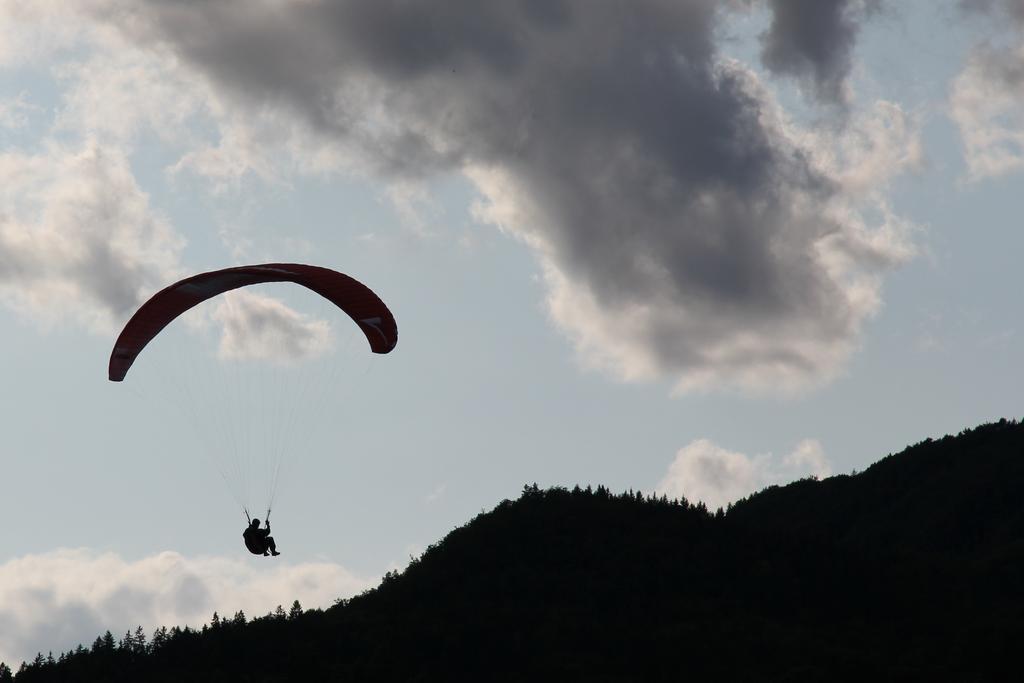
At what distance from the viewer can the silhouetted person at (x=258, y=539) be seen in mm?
42062

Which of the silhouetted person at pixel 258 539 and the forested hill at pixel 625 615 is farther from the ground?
the forested hill at pixel 625 615

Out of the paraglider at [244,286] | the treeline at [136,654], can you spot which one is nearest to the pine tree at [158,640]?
the treeline at [136,654]

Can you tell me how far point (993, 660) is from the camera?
112438 millimetres

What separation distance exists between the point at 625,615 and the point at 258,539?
292ft

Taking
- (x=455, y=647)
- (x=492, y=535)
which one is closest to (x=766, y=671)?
(x=455, y=647)

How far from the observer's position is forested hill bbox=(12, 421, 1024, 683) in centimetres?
11294

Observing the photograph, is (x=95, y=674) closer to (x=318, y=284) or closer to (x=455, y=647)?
(x=455, y=647)

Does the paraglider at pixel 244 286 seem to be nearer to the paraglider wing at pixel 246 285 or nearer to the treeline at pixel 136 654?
the paraglider wing at pixel 246 285

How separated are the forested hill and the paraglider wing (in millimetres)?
68730

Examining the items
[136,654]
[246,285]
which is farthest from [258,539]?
[136,654]

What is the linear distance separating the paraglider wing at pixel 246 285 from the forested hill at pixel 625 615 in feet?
225

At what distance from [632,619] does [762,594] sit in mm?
13708

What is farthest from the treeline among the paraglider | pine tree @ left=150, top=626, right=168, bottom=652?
the paraglider

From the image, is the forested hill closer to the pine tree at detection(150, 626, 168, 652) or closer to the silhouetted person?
the pine tree at detection(150, 626, 168, 652)
